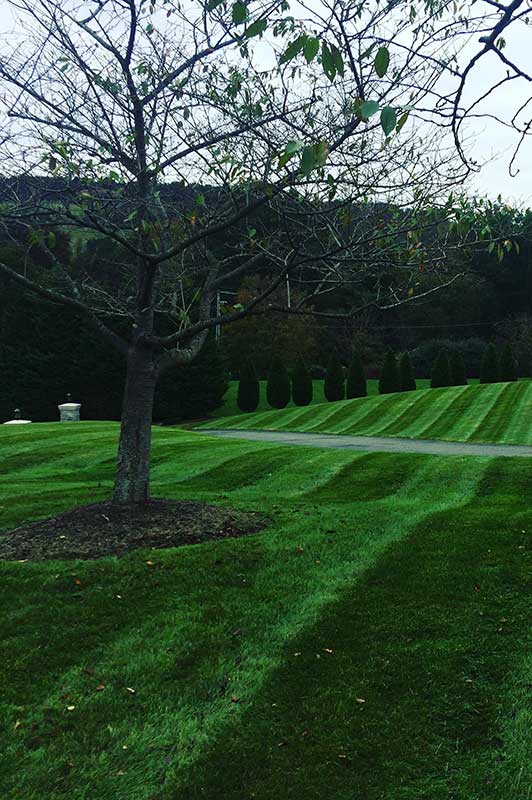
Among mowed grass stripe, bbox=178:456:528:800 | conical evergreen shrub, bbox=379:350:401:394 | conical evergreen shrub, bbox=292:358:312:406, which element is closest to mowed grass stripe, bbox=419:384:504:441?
conical evergreen shrub, bbox=379:350:401:394

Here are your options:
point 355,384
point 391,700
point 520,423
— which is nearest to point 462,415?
point 520,423

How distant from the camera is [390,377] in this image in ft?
121

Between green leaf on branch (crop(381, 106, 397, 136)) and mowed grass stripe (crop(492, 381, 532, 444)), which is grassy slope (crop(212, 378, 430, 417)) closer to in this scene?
mowed grass stripe (crop(492, 381, 532, 444))

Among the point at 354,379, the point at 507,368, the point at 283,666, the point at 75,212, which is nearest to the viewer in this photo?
the point at 283,666

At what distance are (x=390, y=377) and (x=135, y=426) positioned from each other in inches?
1207

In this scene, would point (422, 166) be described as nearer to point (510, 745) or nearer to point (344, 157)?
point (344, 157)

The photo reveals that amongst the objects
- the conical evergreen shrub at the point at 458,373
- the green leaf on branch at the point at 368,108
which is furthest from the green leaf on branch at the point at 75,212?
the conical evergreen shrub at the point at 458,373

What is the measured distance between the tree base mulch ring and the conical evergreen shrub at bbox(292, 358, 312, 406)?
29.8 metres

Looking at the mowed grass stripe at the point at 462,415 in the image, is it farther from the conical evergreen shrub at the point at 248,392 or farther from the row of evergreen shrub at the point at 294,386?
the conical evergreen shrub at the point at 248,392

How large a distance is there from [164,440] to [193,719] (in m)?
13.1

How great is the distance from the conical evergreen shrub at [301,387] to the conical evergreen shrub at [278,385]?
61 centimetres

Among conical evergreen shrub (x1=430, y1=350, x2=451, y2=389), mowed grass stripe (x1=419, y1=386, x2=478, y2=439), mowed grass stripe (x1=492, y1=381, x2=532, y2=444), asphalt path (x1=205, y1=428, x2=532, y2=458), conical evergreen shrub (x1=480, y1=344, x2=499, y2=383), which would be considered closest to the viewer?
asphalt path (x1=205, y1=428, x2=532, y2=458)

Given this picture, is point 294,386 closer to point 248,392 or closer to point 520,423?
point 248,392

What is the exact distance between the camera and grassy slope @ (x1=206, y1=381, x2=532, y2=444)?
73.8 ft
